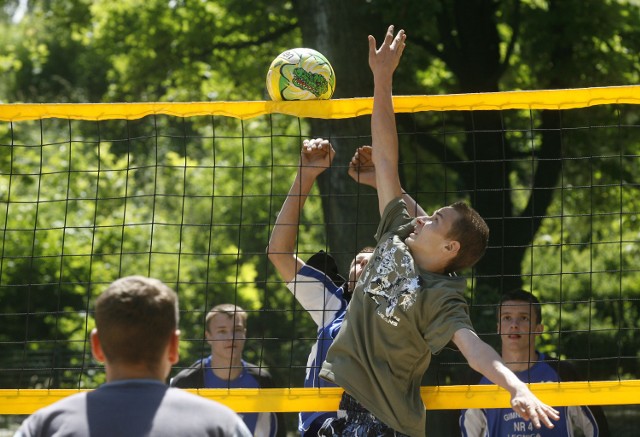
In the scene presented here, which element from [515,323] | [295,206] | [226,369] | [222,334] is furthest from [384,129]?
[226,369]

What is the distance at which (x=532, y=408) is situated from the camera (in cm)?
367

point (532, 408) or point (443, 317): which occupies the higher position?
point (443, 317)

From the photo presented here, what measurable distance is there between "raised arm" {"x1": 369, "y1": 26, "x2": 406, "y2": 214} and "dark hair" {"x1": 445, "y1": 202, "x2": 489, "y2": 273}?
435mm

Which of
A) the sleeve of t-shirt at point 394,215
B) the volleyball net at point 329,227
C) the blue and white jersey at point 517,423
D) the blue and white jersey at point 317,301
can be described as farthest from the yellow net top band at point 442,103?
the blue and white jersey at point 517,423

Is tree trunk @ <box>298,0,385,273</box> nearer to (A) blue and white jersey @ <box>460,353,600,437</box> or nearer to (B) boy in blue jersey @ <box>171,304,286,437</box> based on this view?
(B) boy in blue jersey @ <box>171,304,286,437</box>

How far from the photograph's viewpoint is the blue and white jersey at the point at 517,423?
20.7 feet

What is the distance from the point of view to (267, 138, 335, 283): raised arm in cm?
547

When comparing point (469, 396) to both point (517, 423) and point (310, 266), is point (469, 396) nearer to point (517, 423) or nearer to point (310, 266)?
point (310, 266)

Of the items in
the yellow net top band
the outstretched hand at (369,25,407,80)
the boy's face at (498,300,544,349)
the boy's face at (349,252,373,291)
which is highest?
the outstretched hand at (369,25,407,80)

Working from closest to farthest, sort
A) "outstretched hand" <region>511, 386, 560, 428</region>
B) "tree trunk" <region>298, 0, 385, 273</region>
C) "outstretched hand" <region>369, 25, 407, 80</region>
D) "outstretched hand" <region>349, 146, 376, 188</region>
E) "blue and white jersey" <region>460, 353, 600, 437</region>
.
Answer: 1. "outstretched hand" <region>511, 386, 560, 428</region>
2. "outstretched hand" <region>369, 25, 407, 80</region>
3. "outstretched hand" <region>349, 146, 376, 188</region>
4. "blue and white jersey" <region>460, 353, 600, 437</region>
5. "tree trunk" <region>298, 0, 385, 273</region>

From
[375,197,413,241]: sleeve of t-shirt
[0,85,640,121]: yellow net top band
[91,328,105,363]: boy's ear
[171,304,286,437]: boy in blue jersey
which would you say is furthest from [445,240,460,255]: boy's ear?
[171,304,286,437]: boy in blue jersey

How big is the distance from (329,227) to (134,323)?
23.4ft

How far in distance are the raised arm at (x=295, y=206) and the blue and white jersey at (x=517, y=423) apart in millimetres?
1686

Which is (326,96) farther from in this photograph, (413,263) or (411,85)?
(411,85)
